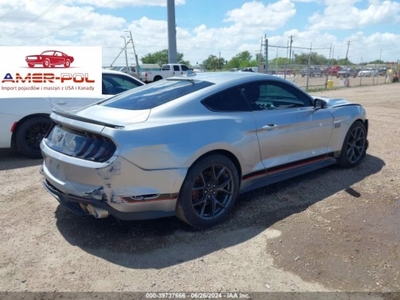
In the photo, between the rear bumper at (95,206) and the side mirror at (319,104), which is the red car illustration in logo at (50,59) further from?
the side mirror at (319,104)

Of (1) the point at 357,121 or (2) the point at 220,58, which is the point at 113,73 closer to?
(1) the point at 357,121

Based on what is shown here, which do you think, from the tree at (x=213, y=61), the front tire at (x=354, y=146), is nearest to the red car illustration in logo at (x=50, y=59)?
the front tire at (x=354, y=146)

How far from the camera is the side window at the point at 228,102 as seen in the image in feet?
11.1

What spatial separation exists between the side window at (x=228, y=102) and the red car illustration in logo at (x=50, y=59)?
18.5 feet

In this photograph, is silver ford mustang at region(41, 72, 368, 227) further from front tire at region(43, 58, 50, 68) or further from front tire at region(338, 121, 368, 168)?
front tire at region(43, 58, 50, 68)

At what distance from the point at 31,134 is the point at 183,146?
3.87 metres

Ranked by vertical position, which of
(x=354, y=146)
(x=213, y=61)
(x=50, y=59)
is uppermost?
(x=213, y=61)

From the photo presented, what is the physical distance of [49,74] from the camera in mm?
7148

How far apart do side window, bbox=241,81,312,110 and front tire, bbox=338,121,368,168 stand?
1030 mm

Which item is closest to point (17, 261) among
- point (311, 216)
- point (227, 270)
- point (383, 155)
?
point (227, 270)

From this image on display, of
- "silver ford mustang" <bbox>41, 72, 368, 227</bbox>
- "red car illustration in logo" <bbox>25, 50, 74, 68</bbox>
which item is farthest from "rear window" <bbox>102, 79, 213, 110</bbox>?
"red car illustration in logo" <bbox>25, 50, 74, 68</bbox>

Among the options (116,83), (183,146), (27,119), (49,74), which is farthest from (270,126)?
(49,74)

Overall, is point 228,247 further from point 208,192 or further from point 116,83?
point 116,83

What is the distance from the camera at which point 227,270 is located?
2650 mm
